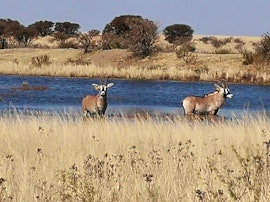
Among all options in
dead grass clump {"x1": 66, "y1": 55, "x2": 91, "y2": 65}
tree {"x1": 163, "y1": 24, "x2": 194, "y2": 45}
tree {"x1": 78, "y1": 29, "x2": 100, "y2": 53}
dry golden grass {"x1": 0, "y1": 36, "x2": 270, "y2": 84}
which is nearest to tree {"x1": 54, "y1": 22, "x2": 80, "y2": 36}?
tree {"x1": 163, "y1": 24, "x2": 194, "y2": 45}

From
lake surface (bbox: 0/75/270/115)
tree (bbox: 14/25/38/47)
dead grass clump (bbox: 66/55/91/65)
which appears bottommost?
lake surface (bbox: 0/75/270/115)

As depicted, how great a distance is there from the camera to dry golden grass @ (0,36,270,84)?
123 ft

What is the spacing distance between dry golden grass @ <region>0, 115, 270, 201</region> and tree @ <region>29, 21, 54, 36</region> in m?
76.0

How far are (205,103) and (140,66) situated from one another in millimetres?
26234

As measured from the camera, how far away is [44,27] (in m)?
87.2

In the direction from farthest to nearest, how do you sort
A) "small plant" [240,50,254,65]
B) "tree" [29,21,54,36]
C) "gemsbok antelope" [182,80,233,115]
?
"tree" [29,21,54,36]
"small plant" [240,50,254,65]
"gemsbok antelope" [182,80,233,115]

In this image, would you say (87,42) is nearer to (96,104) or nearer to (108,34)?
(108,34)

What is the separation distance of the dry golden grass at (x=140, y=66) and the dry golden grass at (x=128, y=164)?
2642 centimetres

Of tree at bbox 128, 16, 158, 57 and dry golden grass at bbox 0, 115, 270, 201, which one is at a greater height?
tree at bbox 128, 16, 158, 57

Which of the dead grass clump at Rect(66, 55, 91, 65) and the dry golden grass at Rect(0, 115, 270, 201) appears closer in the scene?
the dry golden grass at Rect(0, 115, 270, 201)

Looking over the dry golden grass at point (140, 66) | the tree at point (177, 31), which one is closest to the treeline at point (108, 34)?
the tree at point (177, 31)

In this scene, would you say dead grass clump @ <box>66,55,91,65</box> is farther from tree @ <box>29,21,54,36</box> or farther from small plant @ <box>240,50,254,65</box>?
tree @ <box>29,21,54,36</box>

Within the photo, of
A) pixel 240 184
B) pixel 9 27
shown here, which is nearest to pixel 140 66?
pixel 9 27

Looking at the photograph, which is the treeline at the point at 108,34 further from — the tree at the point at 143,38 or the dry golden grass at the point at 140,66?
the dry golden grass at the point at 140,66
